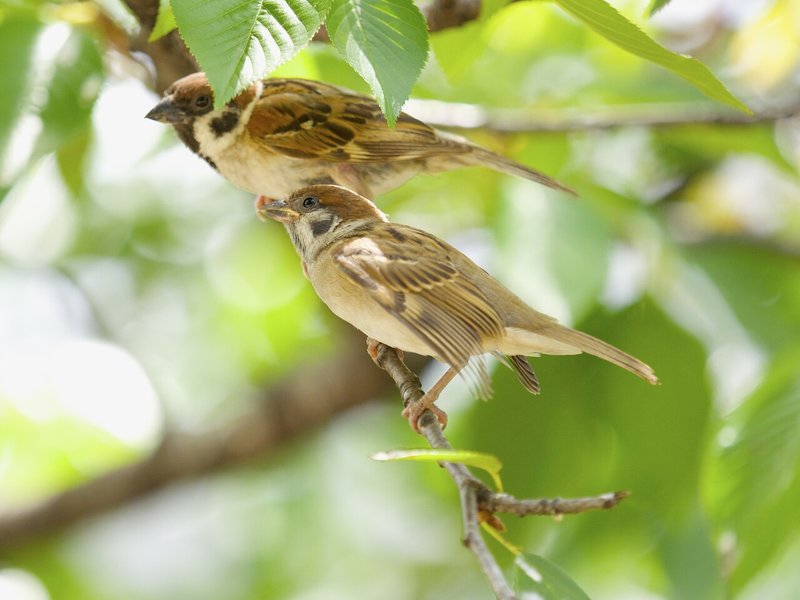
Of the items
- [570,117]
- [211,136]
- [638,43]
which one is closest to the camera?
[638,43]

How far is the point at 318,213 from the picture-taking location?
3.18m

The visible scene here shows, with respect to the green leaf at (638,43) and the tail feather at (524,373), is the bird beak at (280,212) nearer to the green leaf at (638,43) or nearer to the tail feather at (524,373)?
the tail feather at (524,373)

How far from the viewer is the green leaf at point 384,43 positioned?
6.05ft

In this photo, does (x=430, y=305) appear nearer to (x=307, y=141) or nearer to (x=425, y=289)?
(x=425, y=289)

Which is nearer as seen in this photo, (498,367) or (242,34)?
(242,34)

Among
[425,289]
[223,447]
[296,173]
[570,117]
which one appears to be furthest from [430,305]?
[223,447]

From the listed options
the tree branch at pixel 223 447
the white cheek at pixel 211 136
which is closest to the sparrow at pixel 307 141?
the white cheek at pixel 211 136

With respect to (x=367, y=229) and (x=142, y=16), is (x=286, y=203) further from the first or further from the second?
(x=142, y=16)

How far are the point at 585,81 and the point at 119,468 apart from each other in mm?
2992

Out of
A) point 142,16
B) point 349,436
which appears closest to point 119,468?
point 349,436

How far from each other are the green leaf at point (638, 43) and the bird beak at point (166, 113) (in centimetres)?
150

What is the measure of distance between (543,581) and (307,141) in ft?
6.24

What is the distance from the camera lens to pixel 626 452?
12.7 feet

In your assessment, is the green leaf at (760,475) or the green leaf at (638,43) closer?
the green leaf at (638,43)
